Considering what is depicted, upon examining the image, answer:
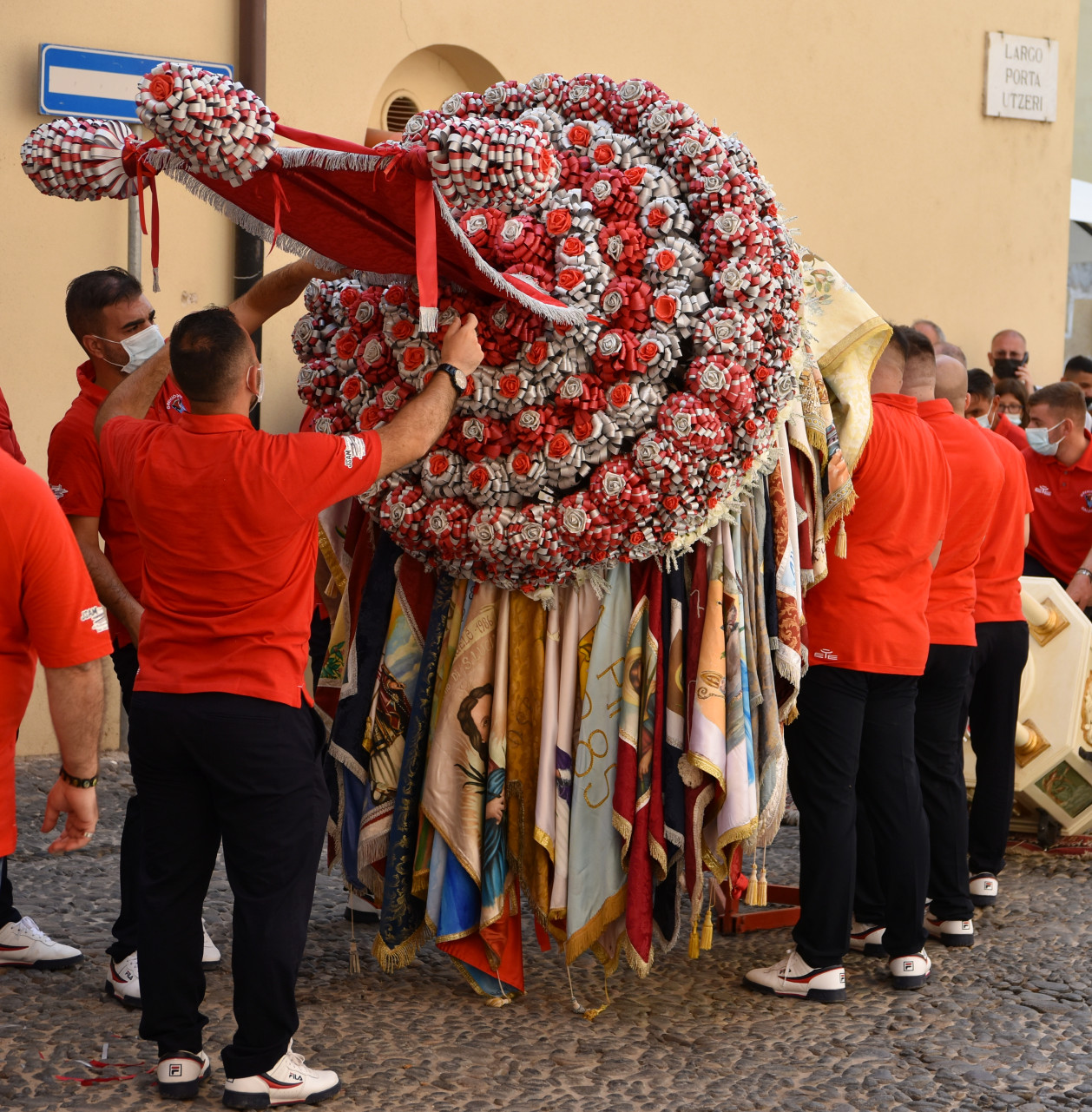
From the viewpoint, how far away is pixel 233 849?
316cm

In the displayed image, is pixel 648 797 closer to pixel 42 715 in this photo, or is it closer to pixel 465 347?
pixel 465 347

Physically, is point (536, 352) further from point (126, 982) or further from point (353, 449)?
point (126, 982)

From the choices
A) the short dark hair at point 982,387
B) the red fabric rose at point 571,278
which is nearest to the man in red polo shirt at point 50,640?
the red fabric rose at point 571,278

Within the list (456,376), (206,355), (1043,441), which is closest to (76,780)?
(206,355)

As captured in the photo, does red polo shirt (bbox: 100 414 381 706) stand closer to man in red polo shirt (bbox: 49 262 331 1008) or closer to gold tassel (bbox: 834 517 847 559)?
man in red polo shirt (bbox: 49 262 331 1008)

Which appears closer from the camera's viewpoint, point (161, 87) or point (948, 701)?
point (161, 87)

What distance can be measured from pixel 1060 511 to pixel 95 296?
14.6 ft

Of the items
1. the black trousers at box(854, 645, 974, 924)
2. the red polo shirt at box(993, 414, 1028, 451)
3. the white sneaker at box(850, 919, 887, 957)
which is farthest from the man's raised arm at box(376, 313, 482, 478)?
the red polo shirt at box(993, 414, 1028, 451)

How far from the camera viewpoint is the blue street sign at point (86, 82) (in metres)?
5.93

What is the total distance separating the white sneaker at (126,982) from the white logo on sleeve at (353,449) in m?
1.57

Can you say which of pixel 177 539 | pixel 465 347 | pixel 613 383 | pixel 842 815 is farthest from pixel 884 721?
pixel 177 539

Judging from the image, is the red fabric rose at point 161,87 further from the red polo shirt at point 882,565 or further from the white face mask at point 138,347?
the red polo shirt at point 882,565

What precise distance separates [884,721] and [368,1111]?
187 centimetres

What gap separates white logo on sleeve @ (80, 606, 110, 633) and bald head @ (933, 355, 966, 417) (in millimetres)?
3043
